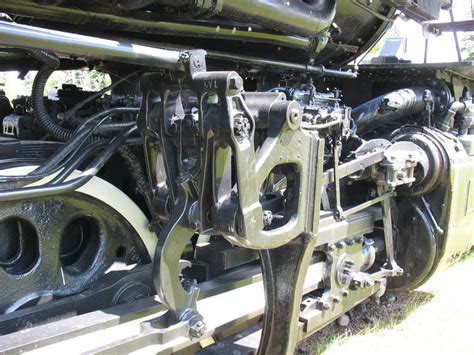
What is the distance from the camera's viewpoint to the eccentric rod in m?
1.47

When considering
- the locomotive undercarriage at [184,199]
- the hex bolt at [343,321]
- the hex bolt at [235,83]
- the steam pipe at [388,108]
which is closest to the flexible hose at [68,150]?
the locomotive undercarriage at [184,199]

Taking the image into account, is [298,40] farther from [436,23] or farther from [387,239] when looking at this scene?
[436,23]

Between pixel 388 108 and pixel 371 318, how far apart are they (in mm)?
1387

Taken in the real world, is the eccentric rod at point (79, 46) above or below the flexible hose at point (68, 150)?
above

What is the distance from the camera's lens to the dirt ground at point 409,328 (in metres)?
3.26

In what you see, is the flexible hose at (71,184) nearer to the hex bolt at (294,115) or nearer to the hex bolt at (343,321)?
the hex bolt at (294,115)

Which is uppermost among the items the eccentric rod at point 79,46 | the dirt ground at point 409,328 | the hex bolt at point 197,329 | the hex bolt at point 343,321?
the eccentric rod at point 79,46

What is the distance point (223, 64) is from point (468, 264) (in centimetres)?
322

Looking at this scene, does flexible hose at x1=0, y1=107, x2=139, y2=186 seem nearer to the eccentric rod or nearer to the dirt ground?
the eccentric rod

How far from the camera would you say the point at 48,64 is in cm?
223

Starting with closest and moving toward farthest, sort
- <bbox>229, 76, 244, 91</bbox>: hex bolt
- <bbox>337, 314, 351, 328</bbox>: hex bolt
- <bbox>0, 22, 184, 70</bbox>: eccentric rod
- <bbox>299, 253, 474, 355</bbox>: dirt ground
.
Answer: <bbox>0, 22, 184, 70</bbox>: eccentric rod < <bbox>229, 76, 244, 91</bbox>: hex bolt < <bbox>299, 253, 474, 355</bbox>: dirt ground < <bbox>337, 314, 351, 328</bbox>: hex bolt

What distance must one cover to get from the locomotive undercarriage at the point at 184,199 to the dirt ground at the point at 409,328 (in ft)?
1.42

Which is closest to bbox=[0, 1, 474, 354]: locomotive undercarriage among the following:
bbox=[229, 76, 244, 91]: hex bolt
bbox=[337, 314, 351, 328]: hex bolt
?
bbox=[229, 76, 244, 91]: hex bolt

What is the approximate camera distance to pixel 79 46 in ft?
5.31
